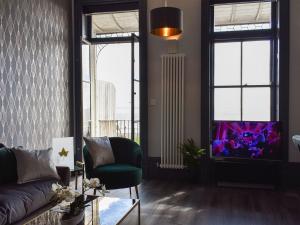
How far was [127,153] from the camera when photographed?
418cm

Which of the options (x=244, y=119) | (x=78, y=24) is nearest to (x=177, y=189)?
(x=244, y=119)

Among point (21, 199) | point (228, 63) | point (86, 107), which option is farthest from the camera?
point (86, 107)

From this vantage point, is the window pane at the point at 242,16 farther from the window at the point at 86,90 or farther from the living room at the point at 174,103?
the window at the point at 86,90

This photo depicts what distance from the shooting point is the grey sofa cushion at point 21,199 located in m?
2.51

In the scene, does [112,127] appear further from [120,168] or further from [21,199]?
[21,199]

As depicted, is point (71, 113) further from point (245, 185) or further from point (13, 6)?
point (245, 185)

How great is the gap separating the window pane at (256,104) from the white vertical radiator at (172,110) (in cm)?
108

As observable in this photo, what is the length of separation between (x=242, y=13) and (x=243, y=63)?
0.83 metres

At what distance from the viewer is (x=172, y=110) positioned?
199 inches

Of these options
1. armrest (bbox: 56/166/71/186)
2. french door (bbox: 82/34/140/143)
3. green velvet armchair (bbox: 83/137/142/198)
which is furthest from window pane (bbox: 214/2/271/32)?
armrest (bbox: 56/166/71/186)

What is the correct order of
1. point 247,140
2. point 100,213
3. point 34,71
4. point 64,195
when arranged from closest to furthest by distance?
point 64,195 < point 100,213 < point 34,71 < point 247,140

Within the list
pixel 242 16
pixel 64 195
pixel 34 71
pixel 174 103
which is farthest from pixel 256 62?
pixel 64 195

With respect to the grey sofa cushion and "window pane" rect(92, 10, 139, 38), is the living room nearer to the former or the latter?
"window pane" rect(92, 10, 139, 38)

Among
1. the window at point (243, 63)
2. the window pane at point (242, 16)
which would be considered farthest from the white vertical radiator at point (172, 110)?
the window pane at point (242, 16)
